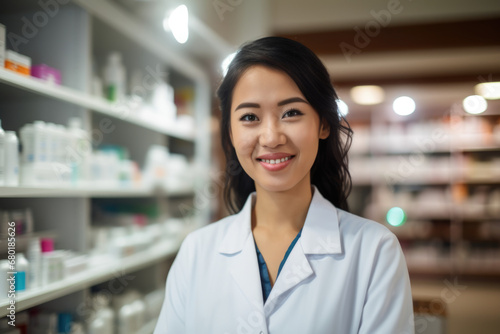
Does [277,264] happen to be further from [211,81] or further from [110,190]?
[211,81]

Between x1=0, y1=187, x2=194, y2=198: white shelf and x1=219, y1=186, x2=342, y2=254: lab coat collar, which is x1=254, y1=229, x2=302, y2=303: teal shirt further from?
x1=0, y1=187, x2=194, y2=198: white shelf

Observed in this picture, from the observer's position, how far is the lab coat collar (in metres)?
1.05

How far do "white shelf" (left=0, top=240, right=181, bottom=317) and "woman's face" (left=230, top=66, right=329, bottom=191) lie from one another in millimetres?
899

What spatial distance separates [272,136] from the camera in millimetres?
974

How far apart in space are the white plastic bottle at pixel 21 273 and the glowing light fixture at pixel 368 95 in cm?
468

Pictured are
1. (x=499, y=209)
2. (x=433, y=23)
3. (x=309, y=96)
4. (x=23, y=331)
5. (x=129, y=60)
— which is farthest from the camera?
(x=499, y=209)

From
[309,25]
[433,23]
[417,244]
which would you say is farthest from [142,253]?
[417,244]

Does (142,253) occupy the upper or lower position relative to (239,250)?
lower

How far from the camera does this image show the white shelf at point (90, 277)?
1321mm

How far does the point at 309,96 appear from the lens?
3.30 ft

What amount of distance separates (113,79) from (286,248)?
4.91 feet

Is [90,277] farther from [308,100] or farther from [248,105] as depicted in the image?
[308,100]

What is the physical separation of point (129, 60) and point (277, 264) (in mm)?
1926

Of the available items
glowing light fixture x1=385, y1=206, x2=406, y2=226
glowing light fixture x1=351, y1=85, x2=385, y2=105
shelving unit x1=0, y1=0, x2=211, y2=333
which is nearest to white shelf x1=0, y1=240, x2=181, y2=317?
shelving unit x1=0, y1=0, x2=211, y2=333
